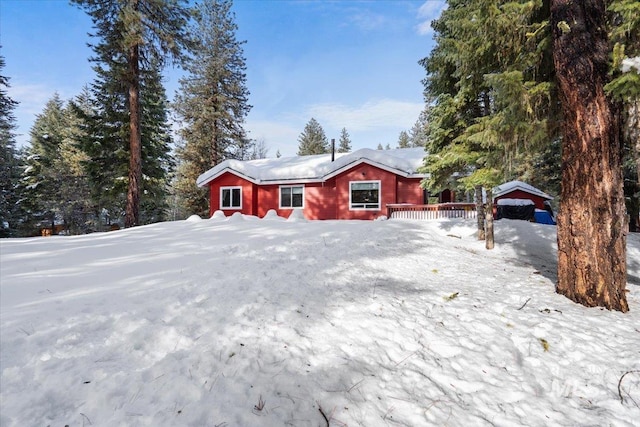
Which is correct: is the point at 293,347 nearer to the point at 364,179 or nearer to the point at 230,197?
the point at 364,179

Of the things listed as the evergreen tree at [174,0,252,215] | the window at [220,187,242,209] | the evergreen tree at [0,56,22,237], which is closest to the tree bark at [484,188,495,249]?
the window at [220,187,242,209]

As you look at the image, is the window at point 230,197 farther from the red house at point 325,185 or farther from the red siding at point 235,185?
the red siding at point 235,185

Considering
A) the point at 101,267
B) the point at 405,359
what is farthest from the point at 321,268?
the point at 101,267

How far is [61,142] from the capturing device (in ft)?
84.9

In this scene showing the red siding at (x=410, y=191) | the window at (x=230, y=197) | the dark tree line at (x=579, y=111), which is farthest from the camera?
Answer: the window at (x=230, y=197)

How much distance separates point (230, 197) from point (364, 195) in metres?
8.58

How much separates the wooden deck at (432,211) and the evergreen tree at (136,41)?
11.8 m

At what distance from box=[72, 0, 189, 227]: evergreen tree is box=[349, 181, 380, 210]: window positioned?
404 inches

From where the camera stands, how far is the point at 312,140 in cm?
4559

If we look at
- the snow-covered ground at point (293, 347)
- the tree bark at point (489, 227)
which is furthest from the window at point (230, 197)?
the tree bark at point (489, 227)

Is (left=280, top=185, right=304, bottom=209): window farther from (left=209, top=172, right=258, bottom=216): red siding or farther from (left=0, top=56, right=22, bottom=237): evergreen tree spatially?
(left=0, top=56, right=22, bottom=237): evergreen tree

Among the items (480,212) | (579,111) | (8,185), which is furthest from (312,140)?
(579,111)

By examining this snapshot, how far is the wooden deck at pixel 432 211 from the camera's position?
12961 mm

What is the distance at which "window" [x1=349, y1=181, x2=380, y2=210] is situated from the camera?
1548 cm
